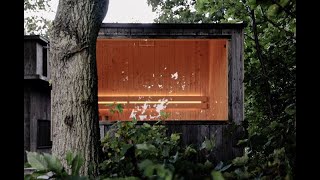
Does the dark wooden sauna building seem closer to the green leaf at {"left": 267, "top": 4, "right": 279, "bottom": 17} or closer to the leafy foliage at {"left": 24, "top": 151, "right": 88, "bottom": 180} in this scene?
the green leaf at {"left": 267, "top": 4, "right": 279, "bottom": 17}

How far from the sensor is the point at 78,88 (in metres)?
5.41

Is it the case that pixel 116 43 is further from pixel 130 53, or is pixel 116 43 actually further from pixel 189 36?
pixel 189 36

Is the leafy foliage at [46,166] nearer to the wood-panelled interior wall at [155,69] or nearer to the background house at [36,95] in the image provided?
the background house at [36,95]

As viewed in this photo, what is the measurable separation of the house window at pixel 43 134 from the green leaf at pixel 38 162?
1491 cm

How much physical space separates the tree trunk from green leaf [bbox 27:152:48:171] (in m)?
3.87

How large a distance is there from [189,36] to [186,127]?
2.40 metres

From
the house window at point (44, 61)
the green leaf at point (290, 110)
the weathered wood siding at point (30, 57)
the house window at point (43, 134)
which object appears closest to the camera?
the green leaf at point (290, 110)

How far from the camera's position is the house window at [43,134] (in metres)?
15.8

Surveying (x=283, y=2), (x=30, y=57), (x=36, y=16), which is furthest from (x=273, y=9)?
(x=36, y=16)

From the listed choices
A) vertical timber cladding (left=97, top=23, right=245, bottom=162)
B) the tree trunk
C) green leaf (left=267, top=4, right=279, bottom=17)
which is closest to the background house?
vertical timber cladding (left=97, top=23, right=245, bottom=162)

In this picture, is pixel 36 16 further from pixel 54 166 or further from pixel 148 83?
pixel 54 166

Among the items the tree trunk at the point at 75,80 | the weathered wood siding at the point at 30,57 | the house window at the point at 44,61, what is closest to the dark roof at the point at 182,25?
the weathered wood siding at the point at 30,57

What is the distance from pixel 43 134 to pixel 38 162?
51.0 feet
